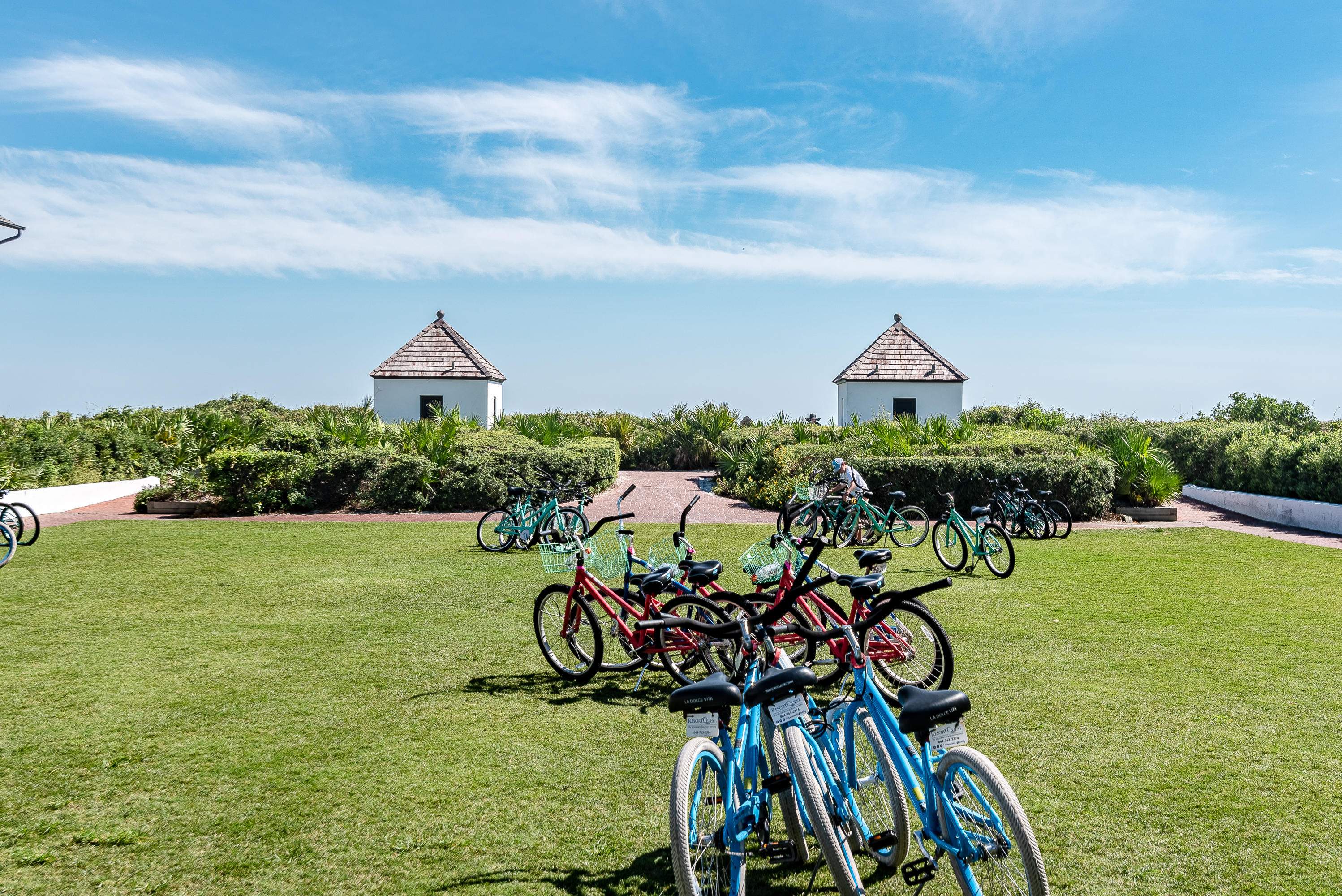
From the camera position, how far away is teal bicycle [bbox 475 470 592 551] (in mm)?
13391

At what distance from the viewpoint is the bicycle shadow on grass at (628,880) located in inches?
141

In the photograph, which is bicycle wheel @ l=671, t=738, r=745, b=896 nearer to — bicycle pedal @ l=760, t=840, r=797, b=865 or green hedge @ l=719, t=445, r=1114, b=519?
bicycle pedal @ l=760, t=840, r=797, b=865

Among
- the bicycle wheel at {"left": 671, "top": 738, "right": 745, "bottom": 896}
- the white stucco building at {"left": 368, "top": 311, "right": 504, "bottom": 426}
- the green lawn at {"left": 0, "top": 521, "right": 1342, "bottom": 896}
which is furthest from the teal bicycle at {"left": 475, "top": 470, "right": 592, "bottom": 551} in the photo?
the white stucco building at {"left": 368, "top": 311, "right": 504, "bottom": 426}

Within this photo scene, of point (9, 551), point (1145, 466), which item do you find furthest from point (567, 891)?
point (1145, 466)

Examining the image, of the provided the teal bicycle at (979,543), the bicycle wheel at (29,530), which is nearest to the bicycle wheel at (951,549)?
the teal bicycle at (979,543)

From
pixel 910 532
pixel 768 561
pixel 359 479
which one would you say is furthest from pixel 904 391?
pixel 768 561

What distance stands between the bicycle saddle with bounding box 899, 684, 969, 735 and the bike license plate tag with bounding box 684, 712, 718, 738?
66 cm

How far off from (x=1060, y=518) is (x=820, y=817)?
1417 cm

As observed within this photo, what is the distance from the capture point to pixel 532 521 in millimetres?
13453

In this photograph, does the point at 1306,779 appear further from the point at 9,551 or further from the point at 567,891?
the point at 9,551

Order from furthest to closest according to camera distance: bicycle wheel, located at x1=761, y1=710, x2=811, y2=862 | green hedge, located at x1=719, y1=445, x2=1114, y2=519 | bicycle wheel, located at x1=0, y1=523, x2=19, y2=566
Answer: green hedge, located at x1=719, y1=445, x2=1114, y2=519 < bicycle wheel, located at x1=0, y1=523, x2=19, y2=566 < bicycle wheel, located at x1=761, y1=710, x2=811, y2=862

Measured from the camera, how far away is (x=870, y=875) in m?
3.69

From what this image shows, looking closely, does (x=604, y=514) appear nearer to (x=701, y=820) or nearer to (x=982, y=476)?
(x=982, y=476)

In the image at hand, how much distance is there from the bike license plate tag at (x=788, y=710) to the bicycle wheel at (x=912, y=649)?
2475 mm
